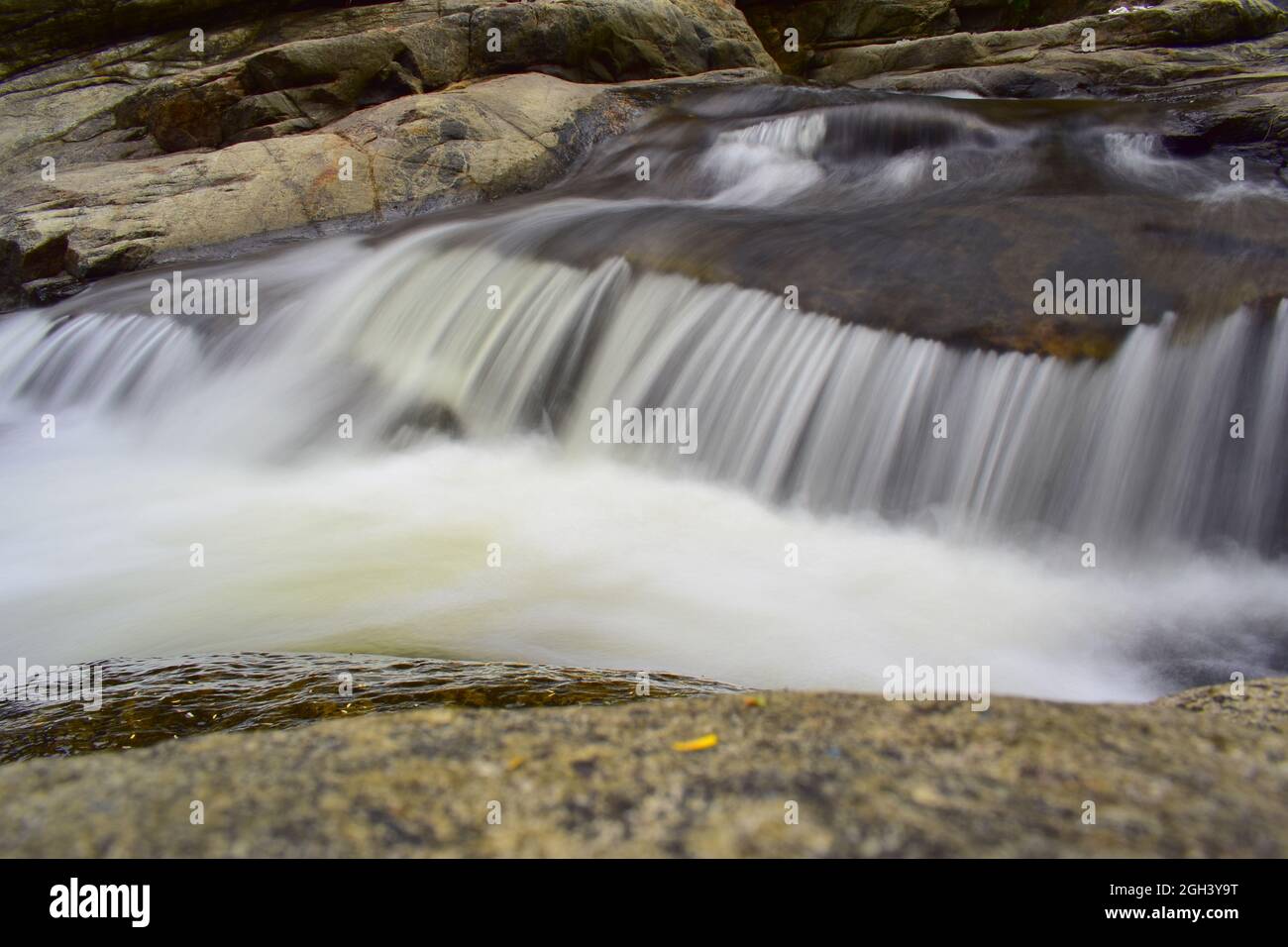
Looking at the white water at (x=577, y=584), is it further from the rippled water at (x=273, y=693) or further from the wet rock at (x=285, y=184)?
the wet rock at (x=285, y=184)

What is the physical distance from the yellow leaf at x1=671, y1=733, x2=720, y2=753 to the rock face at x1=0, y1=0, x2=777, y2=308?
791 centimetres

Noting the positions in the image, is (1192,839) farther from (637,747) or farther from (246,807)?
(246,807)

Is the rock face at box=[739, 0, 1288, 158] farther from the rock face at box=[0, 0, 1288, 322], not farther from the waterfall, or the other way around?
the waterfall

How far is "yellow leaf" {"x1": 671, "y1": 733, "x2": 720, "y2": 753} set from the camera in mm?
1734

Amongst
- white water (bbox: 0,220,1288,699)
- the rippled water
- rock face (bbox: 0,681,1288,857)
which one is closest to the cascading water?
white water (bbox: 0,220,1288,699)

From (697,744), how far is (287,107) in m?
9.60

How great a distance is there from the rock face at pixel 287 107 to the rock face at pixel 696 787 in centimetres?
775

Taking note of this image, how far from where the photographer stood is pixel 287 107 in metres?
9.65

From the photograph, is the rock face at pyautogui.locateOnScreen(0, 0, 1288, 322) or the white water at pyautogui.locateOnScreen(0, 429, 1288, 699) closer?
the white water at pyautogui.locateOnScreen(0, 429, 1288, 699)

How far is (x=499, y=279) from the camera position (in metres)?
6.54

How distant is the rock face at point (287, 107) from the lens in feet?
27.9

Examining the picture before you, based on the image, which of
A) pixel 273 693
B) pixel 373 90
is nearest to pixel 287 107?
pixel 373 90

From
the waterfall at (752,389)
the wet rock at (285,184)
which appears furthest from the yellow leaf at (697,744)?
the wet rock at (285,184)

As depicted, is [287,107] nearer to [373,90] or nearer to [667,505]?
[373,90]
